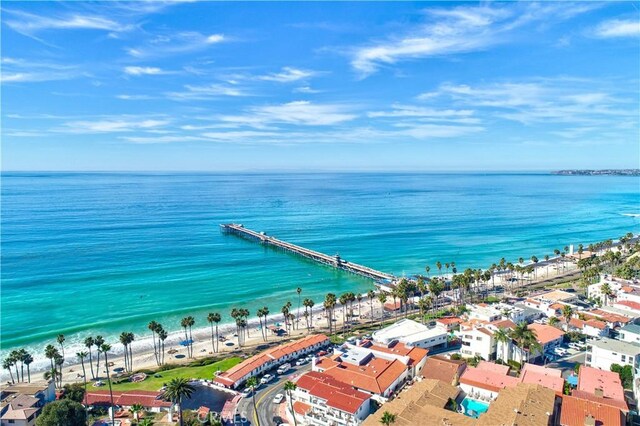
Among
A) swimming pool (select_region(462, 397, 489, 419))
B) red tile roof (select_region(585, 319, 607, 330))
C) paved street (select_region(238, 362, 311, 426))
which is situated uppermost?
red tile roof (select_region(585, 319, 607, 330))

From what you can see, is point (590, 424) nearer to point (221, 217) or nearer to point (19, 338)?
point (19, 338)

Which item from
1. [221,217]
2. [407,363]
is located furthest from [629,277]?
[221,217]

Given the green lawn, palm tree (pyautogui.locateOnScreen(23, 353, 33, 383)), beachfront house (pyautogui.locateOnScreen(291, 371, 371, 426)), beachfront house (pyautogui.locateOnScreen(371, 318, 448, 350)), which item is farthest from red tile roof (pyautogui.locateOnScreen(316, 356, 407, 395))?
palm tree (pyautogui.locateOnScreen(23, 353, 33, 383))

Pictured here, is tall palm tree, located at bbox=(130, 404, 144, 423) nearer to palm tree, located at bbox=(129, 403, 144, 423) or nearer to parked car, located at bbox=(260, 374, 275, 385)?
palm tree, located at bbox=(129, 403, 144, 423)

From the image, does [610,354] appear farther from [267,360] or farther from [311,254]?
[311,254]

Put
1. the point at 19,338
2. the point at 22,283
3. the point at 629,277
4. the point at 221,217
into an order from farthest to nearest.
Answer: the point at 221,217, the point at 22,283, the point at 629,277, the point at 19,338

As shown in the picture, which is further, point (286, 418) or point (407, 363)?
point (407, 363)

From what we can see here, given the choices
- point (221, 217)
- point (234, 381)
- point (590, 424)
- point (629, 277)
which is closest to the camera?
point (590, 424)

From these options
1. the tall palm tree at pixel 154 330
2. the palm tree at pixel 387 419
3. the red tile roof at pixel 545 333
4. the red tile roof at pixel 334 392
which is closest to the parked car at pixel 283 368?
the red tile roof at pixel 334 392
